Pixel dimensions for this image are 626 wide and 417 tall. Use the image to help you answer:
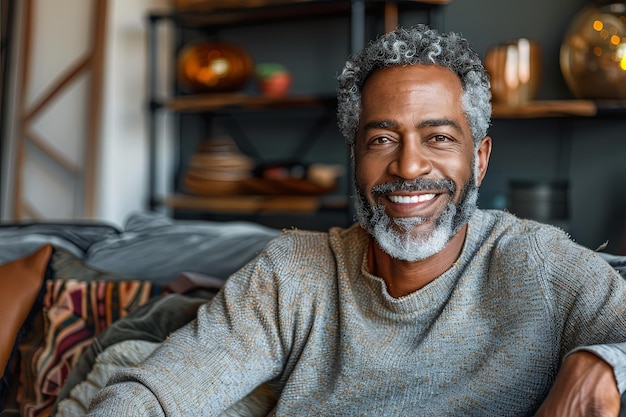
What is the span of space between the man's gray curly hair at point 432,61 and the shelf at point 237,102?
2053 millimetres

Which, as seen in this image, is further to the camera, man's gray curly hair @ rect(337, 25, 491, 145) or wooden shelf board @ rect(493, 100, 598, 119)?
wooden shelf board @ rect(493, 100, 598, 119)

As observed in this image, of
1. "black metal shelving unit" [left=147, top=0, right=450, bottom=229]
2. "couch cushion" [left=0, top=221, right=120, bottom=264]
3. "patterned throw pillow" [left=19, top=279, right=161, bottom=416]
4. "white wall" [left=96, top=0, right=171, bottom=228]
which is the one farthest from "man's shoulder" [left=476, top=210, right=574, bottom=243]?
"white wall" [left=96, top=0, right=171, bottom=228]

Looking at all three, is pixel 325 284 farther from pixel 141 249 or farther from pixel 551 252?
pixel 141 249

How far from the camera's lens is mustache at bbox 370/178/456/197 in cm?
151

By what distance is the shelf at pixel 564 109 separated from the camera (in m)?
3.21

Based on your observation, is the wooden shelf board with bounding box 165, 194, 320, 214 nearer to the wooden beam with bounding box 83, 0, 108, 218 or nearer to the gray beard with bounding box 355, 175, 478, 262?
the wooden beam with bounding box 83, 0, 108, 218

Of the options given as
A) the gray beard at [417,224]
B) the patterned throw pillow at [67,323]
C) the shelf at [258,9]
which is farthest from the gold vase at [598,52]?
the patterned throw pillow at [67,323]

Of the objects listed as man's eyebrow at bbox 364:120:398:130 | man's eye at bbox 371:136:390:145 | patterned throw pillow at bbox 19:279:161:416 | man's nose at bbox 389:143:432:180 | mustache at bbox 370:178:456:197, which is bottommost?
patterned throw pillow at bbox 19:279:161:416

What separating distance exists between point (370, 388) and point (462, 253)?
284mm

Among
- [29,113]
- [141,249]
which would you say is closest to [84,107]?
[29,113]

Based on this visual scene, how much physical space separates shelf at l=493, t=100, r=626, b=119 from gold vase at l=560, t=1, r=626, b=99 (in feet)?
0.10

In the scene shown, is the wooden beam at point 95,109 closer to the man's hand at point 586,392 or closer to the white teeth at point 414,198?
the white teeth at point 414,198

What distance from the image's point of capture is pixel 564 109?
3250 mm

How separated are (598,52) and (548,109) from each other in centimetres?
27
